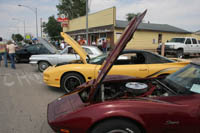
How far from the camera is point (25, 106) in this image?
371 centimetres

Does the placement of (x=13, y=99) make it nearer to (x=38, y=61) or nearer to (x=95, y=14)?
(x=38, y=61)

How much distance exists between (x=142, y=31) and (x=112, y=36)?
→ 4.23m

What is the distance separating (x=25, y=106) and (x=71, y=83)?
52.6 inches

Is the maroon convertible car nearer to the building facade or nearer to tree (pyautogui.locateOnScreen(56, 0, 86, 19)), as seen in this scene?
the building facade

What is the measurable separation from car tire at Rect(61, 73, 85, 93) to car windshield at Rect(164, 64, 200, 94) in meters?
2.49

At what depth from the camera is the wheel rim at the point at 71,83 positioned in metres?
4.48

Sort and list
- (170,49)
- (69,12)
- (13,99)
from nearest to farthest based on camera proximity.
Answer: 1. (13,99)
2. (170,49)
3. (69,12)

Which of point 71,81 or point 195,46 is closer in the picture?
point 71,81

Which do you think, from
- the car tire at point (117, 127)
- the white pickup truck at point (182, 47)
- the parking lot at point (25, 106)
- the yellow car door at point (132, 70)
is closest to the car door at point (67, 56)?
the parking lot at point (25, 106)

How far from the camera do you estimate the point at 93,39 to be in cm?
2166

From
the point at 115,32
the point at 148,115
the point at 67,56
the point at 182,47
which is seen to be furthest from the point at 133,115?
the point at 115,32

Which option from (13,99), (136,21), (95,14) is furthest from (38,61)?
(95,14)

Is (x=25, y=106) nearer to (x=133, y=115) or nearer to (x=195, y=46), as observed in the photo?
(x=133, y=115)

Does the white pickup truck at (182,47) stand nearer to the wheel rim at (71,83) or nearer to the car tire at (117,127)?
the wheel rim at (71,83)
